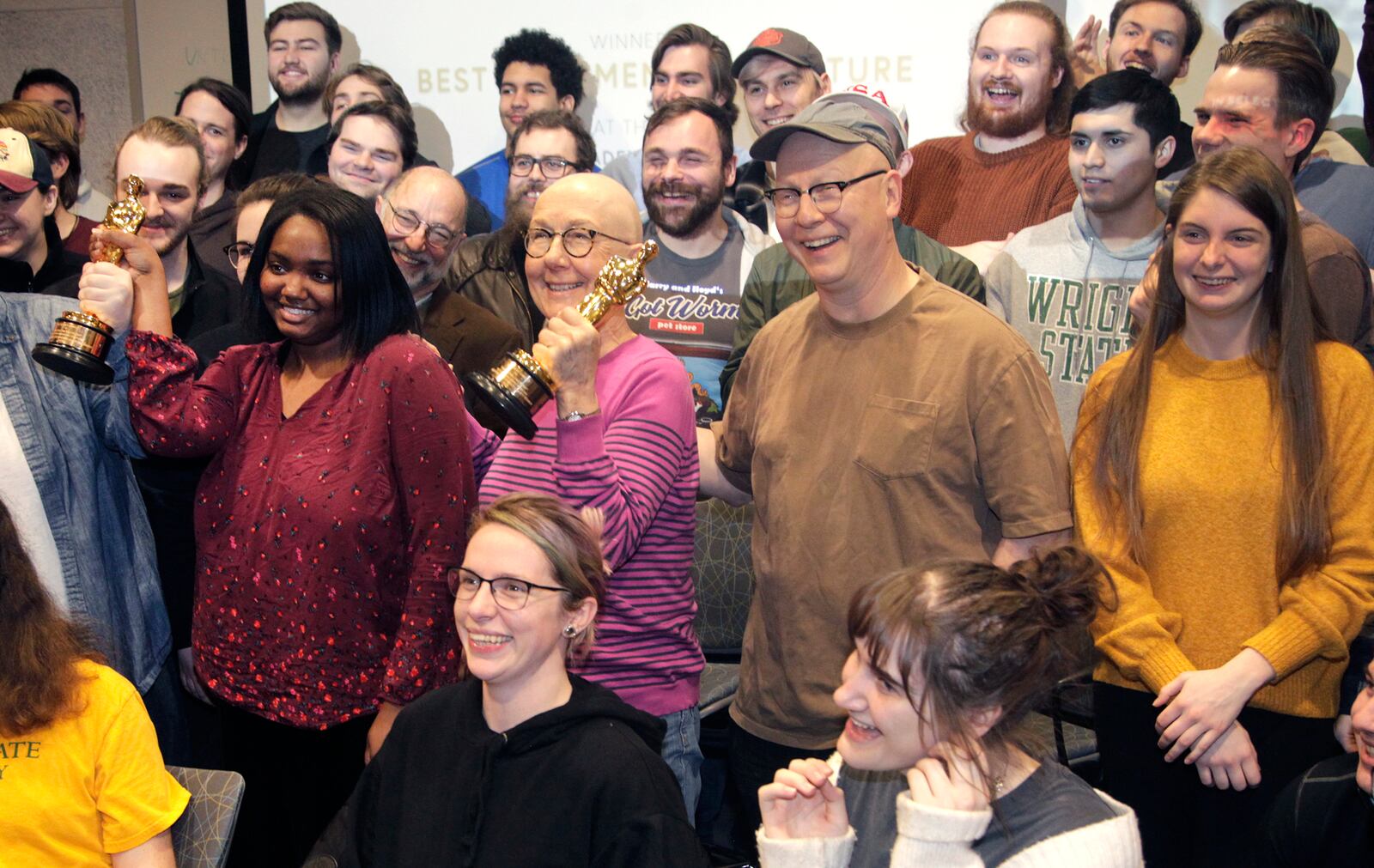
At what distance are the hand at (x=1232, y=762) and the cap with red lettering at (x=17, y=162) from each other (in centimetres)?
262

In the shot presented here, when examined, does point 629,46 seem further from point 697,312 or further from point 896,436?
point 896,436

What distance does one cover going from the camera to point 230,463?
2.33 m

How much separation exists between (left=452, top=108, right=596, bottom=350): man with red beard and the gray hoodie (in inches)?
45.6

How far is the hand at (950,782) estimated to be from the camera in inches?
60.9

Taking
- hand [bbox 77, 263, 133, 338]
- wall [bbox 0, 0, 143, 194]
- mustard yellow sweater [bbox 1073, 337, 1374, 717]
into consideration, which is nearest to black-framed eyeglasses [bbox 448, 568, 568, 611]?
hand [bbox 77, 263, 133, 338]

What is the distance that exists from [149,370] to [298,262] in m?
0.37

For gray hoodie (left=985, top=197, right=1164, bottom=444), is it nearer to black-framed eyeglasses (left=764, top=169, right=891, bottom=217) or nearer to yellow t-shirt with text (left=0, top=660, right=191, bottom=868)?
black-framed eyeglasses (left=764, top=169, right=891, bottom=217)

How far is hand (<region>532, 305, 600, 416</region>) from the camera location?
79.3 inches

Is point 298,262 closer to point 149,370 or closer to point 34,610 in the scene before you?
point 149,370

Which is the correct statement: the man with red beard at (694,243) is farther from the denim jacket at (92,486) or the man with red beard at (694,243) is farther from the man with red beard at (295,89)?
the man with red beard at (295,89)

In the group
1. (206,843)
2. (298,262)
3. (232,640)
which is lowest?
(206,843)

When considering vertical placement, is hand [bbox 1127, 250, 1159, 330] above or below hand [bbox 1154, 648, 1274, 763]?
above

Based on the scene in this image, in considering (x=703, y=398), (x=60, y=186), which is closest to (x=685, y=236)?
(x=703, y=398)

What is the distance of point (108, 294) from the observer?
7.59 feet
